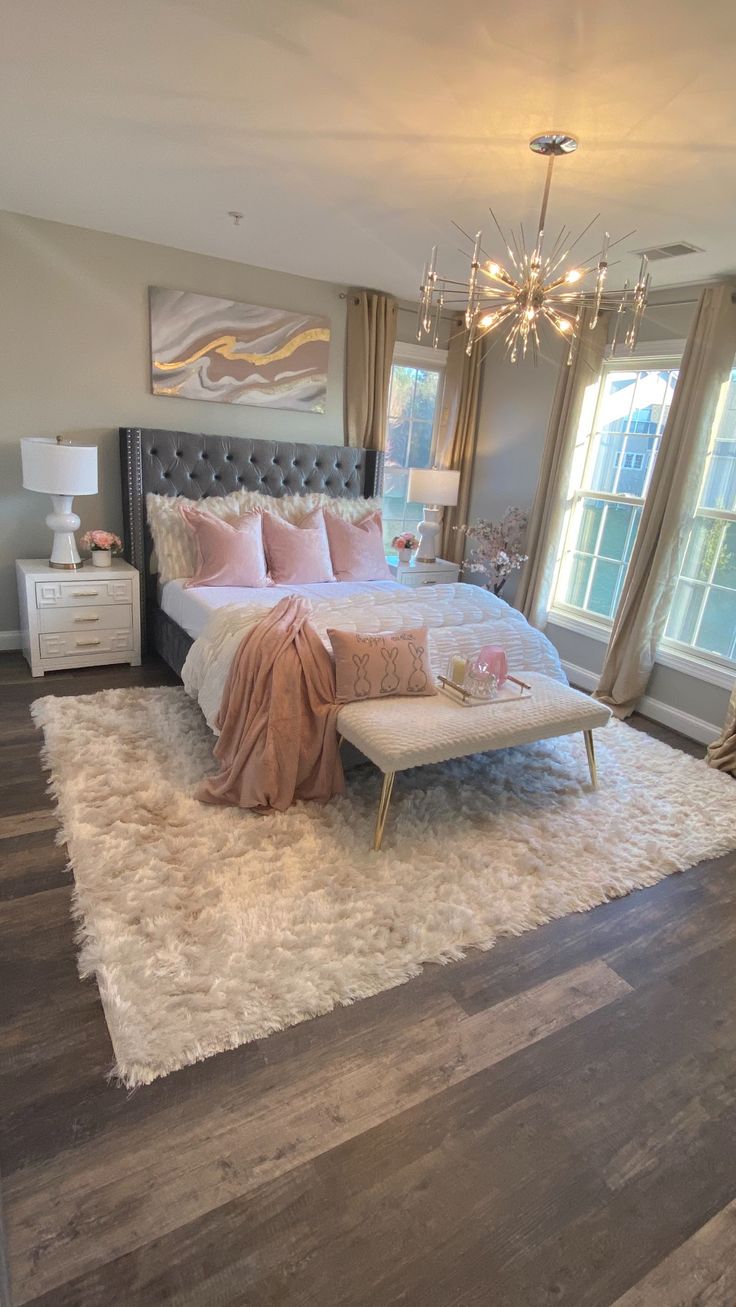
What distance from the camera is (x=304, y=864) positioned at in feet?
7.75

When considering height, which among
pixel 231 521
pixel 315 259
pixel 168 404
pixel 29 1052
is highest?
pixel 315 259

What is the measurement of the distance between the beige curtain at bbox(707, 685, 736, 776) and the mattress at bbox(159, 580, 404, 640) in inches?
74.5

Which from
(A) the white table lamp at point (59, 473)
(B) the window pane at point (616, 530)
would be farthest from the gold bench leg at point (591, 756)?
(A) the white table lamp at point (59, 473)

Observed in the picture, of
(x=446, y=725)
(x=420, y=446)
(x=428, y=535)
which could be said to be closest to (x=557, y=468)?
(x=428, y=535)

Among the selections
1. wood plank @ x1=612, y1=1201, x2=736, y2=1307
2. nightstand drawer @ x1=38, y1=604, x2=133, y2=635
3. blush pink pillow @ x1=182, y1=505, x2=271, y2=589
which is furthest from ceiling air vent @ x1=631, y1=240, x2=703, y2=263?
wood plank @ x1=612, y1=1201, x2=736, y2=1307

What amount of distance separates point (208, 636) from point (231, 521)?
1230mm

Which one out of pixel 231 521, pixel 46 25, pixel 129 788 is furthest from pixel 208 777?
pixel 46 25

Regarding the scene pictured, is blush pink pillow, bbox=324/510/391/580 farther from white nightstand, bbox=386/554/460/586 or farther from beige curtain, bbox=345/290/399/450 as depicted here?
beige curtain, bbox=345/290/399/450

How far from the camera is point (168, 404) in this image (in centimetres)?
425

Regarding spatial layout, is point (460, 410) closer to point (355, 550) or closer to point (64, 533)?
point (355, 550)

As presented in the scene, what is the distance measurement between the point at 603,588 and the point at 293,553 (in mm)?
2130

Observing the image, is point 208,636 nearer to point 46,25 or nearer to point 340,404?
point 46,25

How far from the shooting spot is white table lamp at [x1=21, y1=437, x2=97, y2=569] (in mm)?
3521

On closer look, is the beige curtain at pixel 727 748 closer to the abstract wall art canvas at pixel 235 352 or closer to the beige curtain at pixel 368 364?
the beige curtain at pixel 368 364
